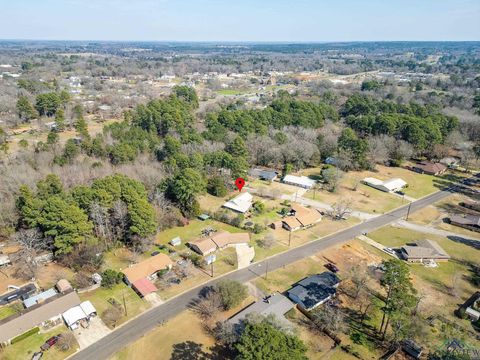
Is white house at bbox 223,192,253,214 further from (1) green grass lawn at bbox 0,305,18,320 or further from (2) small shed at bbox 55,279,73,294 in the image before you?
(1) green grass lawn at bbox 0,305,18,320

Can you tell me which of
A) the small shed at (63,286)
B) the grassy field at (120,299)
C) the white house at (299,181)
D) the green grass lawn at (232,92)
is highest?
the green grass lawn at (232,92)

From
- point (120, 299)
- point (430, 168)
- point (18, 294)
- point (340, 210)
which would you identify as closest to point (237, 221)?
point (340, 210)

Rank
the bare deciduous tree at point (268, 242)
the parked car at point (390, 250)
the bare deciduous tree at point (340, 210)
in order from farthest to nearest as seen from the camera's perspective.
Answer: the bare deciduous tree at point (340, 210)
the bare deciduous tree at point (268, 242)
the parked car at point (390, 250)

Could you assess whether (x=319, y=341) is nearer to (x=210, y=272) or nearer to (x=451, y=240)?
(x=210, y=272)

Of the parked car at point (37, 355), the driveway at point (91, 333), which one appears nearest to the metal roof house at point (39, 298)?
the driveway at point (91, 333)

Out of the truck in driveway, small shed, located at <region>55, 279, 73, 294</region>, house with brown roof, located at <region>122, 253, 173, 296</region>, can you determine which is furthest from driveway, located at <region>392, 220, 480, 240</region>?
the truck in driveway

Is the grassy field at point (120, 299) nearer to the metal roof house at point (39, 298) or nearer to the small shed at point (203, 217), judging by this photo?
the metal roof house at point (39, 298)
